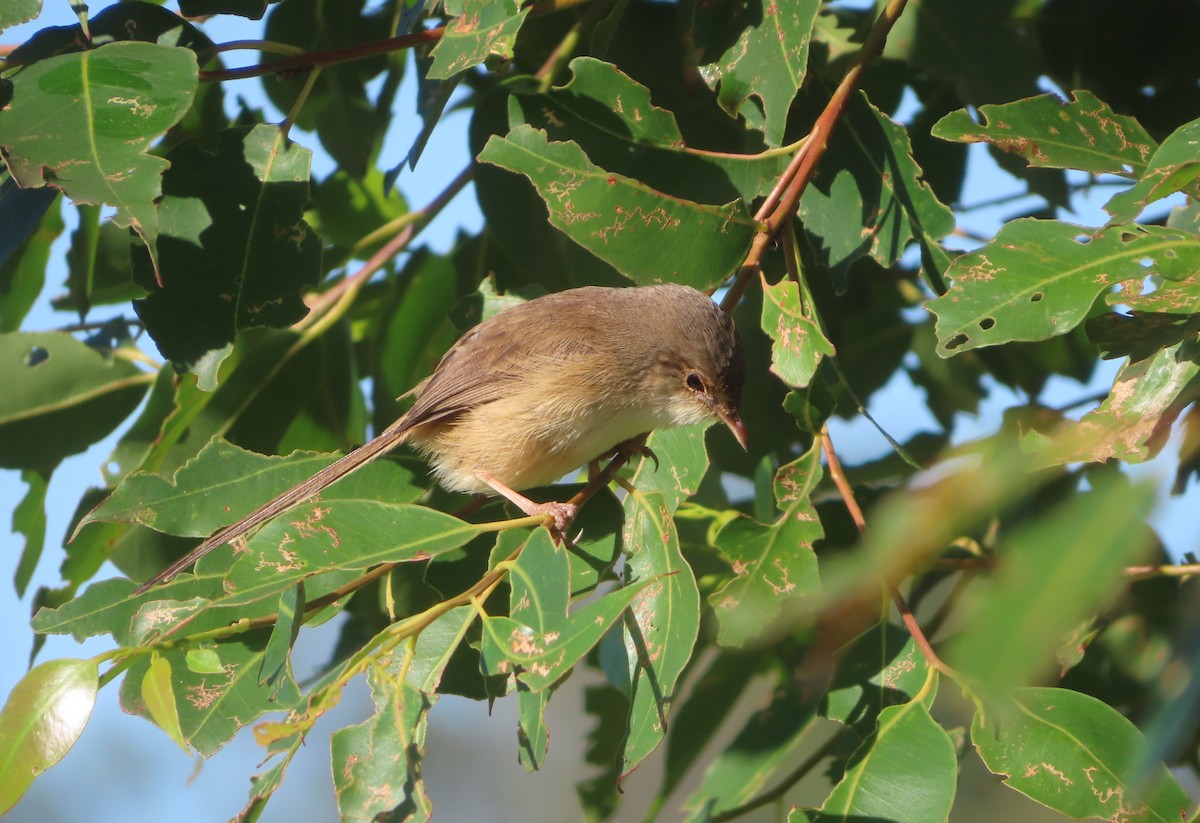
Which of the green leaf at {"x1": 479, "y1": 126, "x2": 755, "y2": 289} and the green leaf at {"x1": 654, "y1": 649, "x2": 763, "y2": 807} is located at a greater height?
the green leaf at {"x1": 479, "y1": 126, "x2": 755, "y2": 289}

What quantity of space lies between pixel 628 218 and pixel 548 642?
3.38ft

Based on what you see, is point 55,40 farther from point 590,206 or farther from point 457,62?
point 590,206

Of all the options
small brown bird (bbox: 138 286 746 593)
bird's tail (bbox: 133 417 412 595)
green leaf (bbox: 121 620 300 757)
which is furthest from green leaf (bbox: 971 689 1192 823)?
bird's tail (bbox: 133 417 412 595)

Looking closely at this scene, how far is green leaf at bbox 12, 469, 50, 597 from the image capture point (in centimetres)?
337

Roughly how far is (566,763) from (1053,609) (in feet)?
41.2

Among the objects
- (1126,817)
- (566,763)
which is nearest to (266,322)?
(1126,817)

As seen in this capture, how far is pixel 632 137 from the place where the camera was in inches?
106

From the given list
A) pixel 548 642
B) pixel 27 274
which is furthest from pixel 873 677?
pixel 27 274

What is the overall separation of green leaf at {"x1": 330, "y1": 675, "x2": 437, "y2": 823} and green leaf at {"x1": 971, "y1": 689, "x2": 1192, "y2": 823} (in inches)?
43.5

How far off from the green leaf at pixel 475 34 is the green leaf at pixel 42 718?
139 cm

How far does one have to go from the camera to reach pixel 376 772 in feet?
6.73

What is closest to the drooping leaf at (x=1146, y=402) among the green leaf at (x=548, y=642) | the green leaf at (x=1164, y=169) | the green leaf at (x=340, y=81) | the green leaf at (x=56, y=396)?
the green leaf at (x=1164, y=169)

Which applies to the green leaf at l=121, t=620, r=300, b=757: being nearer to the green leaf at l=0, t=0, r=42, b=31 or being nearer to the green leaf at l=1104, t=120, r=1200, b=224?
the green leaf at l=0, t=0, r=42, b=31

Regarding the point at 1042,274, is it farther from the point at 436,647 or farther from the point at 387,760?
the point at 387,760
